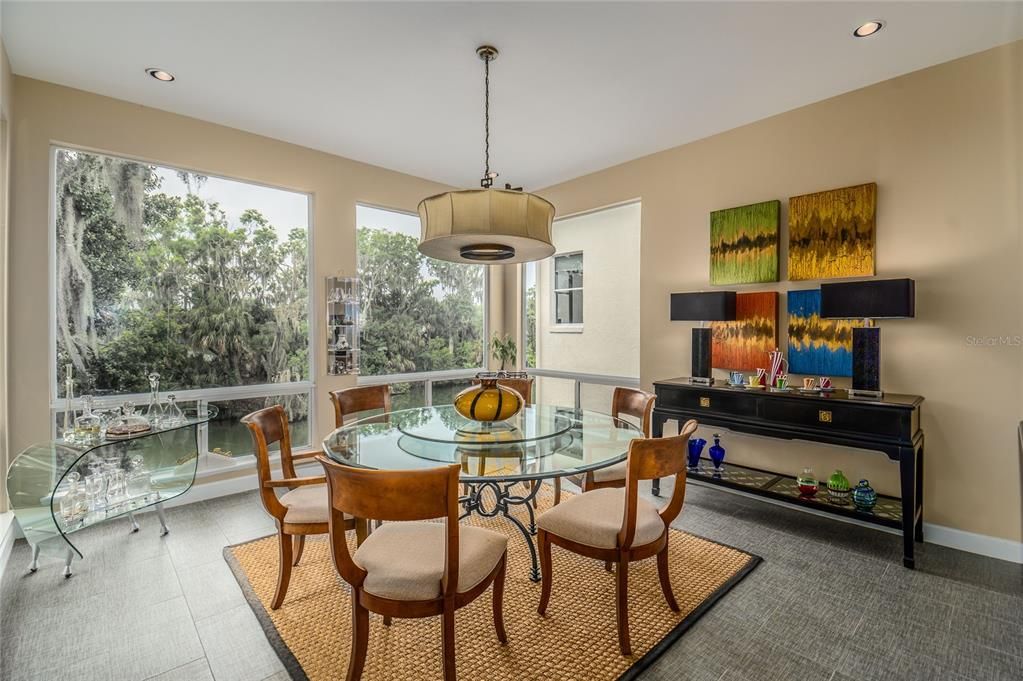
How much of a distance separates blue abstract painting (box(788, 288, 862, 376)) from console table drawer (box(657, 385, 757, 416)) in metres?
0.50

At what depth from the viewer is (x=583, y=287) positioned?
518cm

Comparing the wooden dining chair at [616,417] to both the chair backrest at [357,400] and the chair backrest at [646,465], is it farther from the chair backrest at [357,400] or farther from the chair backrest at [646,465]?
the chair backrest at [357,400]

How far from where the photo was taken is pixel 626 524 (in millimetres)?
1889

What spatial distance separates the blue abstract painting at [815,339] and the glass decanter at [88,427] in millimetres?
4448

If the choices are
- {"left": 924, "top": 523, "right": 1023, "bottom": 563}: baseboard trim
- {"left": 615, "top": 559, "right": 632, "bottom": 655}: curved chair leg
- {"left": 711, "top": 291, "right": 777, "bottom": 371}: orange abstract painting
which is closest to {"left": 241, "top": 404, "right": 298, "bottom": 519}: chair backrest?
{"left": 615, "top": 559, "right": 632, "bottom": 655}: curved chair leg

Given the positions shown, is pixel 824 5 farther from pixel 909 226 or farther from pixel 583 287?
pixel 583 287

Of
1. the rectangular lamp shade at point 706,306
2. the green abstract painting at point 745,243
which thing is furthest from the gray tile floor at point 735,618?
the green abstract painting at point 745,243

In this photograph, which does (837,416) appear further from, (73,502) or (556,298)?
(73,502)

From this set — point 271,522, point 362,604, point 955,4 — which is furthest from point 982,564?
point 271,522

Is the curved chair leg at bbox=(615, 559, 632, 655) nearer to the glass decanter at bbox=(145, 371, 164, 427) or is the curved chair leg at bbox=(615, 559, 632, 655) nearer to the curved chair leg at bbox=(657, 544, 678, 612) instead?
the curved chair leg at bbox=(657, 544, 678, 612)

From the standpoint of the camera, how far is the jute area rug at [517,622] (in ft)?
5.96

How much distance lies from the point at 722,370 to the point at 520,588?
246 cm

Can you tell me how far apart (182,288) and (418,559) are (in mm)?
3114

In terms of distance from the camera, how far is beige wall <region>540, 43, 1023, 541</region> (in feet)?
8.66
